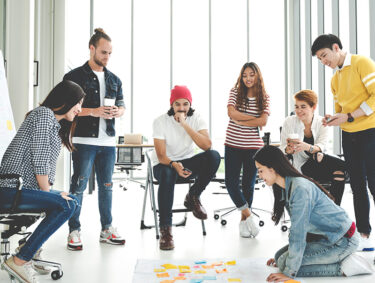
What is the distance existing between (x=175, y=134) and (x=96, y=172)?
656 mm

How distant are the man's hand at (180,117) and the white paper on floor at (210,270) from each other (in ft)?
3.31

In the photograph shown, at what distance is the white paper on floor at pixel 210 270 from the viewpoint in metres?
1.91

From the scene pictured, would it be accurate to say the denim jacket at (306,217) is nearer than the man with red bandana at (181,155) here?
Yes

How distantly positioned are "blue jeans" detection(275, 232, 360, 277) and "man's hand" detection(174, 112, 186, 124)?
3.98 ft

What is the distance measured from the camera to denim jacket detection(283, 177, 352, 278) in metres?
1.85

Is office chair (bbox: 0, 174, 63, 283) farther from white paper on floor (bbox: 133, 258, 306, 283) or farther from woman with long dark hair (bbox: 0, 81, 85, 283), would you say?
white paper on floor (bbox: 133, 258, 306, 283)

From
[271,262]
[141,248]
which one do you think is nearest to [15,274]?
[141,248]

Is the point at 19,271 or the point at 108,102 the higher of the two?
the point at 108,102

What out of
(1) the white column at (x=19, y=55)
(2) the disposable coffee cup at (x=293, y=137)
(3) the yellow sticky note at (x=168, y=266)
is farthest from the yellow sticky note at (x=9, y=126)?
(2) the disposable coffee cup at (x=293, y=137)

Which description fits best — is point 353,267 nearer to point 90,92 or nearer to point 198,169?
point 198,169

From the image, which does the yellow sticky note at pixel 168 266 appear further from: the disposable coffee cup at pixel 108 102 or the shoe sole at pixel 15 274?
the disposable coffee cup at pixel 108 102

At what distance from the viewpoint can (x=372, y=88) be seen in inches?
90.7

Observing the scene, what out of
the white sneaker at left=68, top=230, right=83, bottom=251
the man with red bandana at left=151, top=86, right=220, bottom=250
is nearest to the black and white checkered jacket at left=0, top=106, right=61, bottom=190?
the white sneaker at left=68, top=230, right=83, bottom=251

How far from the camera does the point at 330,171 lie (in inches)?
108
